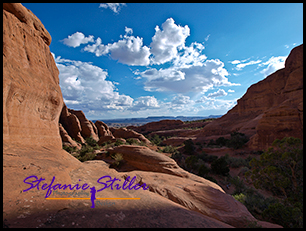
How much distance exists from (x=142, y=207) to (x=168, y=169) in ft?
17.2

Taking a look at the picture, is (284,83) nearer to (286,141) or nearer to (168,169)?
(286,141)

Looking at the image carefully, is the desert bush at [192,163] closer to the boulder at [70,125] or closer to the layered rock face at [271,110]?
the layered rock face at [271,110]

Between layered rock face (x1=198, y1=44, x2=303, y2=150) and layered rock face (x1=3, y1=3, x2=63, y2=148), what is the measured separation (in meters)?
24.8

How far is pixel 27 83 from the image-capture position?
4.60 m

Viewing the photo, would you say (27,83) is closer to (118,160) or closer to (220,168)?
(118,160)

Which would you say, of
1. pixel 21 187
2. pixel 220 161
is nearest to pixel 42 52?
pixel 21 187

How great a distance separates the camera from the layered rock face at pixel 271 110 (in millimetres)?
18906

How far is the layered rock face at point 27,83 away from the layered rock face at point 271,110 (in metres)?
24.8

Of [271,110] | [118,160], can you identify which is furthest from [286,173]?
[271,110]

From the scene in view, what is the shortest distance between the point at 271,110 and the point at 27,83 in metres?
28.0

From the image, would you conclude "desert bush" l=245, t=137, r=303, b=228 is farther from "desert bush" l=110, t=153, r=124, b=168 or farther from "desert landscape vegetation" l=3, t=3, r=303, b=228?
"desert bush" l=110, t=153, r=124, b=168

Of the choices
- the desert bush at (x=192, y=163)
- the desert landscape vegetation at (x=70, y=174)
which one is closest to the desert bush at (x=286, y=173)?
the desert landscape vegetation at (x=70, y=174)

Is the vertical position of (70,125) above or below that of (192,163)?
above

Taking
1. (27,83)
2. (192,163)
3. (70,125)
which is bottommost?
(192,163)
